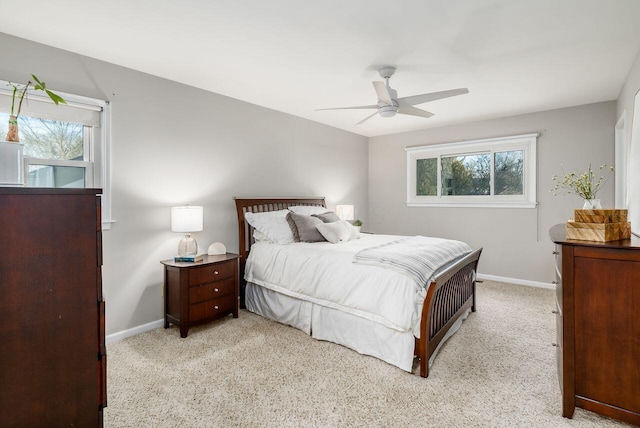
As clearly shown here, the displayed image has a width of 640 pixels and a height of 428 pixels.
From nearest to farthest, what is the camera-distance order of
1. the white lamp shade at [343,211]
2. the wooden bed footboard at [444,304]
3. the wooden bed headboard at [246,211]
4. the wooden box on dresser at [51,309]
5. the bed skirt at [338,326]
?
the wooden box on dresser at [51,309], the wooden bed footboard at [444,304], the bed skirt at [338,326], the wooden bed headboard at [246,211], the white lamp shade at [343,211]

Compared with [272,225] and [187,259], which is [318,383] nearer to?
[187,259]

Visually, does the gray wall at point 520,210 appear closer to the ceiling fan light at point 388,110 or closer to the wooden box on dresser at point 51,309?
the ceiling fan light at point 388,110

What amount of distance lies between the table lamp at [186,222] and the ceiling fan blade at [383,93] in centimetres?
206

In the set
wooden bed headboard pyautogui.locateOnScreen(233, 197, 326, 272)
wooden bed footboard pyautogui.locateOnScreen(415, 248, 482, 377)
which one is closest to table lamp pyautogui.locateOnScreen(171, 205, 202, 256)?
wooden bed headboard pyautogui.locateOnScreen(233, 197, 326, 272)

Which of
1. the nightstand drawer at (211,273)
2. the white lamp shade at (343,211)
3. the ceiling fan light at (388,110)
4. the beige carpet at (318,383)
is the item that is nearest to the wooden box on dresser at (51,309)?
the beige carpet at (318,383)

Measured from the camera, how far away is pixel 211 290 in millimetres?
3197

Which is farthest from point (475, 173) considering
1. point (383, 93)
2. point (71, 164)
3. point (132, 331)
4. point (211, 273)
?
point (71, 164)

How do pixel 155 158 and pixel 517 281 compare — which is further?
pixel 517 281

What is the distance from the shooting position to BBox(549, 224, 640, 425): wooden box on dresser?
5.66ft

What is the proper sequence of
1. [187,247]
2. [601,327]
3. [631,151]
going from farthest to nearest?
[187,247] → [631,151] → [601,327]

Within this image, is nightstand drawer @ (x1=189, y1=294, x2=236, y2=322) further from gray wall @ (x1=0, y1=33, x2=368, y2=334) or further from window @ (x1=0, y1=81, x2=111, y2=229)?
window @ (x1=0, y1=81, x2=111, y2=229)

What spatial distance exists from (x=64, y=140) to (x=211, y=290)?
6.04 feet

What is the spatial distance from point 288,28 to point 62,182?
A: 2294 millimetres

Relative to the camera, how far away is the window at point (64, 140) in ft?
8.51
